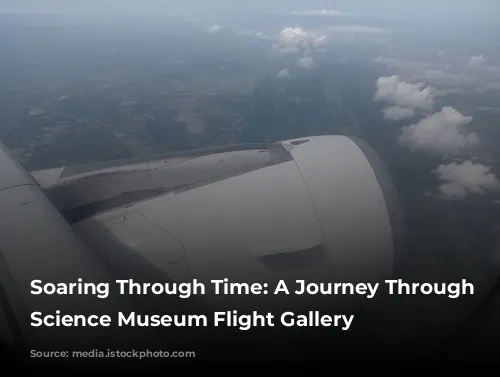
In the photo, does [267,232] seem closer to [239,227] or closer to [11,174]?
[239,227]

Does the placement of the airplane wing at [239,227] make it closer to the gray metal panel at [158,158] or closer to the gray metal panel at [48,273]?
the gray metal panel at [48,273]

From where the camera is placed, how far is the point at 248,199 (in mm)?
1939

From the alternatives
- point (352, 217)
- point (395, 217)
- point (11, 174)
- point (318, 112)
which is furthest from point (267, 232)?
point (318, 112)

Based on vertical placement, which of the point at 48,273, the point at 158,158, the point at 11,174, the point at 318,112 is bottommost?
the point at 48,273

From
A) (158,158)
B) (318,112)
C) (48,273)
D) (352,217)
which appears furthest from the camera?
(318,112)

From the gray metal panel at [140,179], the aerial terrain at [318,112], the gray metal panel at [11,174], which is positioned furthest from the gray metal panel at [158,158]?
the aerial terrain at [318,112]

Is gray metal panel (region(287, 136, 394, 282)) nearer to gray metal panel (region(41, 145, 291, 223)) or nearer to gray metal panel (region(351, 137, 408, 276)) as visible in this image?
gray metal panel (region(351, 137, 408, 276))

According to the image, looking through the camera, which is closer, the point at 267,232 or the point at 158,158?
the point at 267,232

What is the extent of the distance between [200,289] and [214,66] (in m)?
29.9

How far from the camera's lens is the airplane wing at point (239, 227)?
68.6 inches

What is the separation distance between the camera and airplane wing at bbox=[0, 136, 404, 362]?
1742mm

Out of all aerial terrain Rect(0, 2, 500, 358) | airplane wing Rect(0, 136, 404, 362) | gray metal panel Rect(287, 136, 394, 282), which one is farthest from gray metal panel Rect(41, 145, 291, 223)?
aerial terrain Rect(0, 2, 500, 358)

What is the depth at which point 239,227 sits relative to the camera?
1.87m

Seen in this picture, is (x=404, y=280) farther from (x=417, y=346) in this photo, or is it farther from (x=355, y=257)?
(x=417, y=346)
